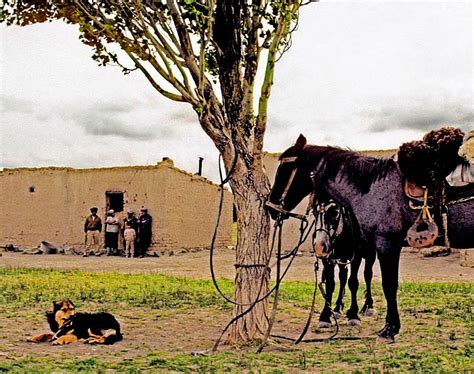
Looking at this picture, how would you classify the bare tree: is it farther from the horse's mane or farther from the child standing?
the child standing

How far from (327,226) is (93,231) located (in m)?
Result: 18.0

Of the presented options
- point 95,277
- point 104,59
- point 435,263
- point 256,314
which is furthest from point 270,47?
point 435,263

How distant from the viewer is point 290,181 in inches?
275

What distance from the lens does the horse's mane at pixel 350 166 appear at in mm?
6938

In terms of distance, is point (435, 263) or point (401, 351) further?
point (435, 263)

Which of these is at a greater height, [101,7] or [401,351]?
[101,7]

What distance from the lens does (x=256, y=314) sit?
7.18 metres

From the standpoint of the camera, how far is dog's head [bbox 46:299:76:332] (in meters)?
7.36

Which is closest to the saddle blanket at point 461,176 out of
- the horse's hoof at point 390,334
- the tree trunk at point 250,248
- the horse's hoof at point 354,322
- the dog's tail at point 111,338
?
the horse's hoof at point 390,334

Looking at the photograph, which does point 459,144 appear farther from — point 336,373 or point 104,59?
point 104,59

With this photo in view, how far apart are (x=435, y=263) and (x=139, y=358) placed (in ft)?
44.5

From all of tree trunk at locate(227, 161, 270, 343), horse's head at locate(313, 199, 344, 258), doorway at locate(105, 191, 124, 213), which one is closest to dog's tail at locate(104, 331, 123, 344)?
tree trunk at locate(227, 161, 270, 343)

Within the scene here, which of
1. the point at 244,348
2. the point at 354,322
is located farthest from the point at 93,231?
the point at 244,348

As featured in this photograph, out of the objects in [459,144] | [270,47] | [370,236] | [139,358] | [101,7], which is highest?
[101,7]
